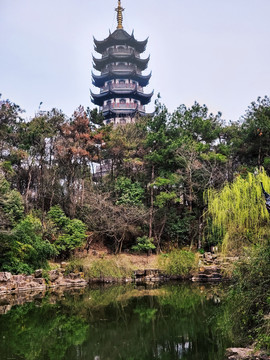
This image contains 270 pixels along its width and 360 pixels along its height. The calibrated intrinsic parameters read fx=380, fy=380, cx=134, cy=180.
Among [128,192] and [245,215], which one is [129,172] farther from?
[245,215]

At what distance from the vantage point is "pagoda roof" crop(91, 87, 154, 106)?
1141 inches

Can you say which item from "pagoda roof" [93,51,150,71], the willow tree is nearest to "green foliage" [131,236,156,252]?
the willow tree

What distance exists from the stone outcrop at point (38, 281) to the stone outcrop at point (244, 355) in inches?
325

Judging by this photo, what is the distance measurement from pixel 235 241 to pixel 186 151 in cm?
896

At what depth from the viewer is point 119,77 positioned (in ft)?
99.0

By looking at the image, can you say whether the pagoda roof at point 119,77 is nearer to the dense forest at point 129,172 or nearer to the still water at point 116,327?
the dense forest at point 129,172

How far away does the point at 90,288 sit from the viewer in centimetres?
1239

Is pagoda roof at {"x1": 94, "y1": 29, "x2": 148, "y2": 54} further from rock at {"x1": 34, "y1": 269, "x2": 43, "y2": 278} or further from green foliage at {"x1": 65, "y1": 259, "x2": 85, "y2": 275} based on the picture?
rock at {"x1": 34, "y1": 269, "x2": 43, "y2": 278}

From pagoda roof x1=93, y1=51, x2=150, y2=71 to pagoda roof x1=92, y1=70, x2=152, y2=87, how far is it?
122cm

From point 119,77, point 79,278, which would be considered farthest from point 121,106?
point 79,278

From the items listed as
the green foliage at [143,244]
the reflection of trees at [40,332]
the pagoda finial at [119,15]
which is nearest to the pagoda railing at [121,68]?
the pagoda finial at [119,15]

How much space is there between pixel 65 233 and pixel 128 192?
3.50 m

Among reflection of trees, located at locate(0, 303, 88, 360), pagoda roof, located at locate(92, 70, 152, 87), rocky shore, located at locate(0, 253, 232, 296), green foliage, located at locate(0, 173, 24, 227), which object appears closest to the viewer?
reflection of trees, located at locate(0, 303, 88, 360)

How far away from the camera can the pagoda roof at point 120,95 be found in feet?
95.1
